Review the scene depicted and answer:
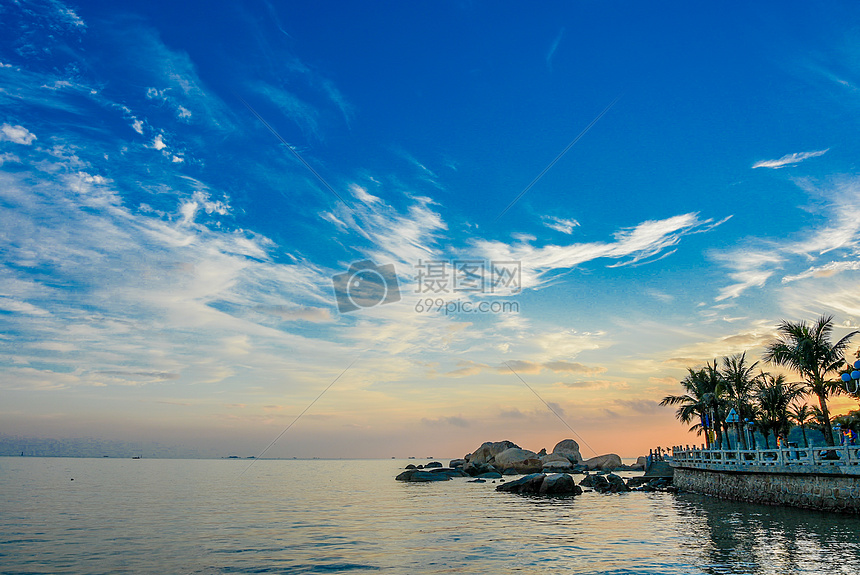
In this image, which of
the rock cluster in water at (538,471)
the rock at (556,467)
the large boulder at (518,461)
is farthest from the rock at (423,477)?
the rock at (556,467)

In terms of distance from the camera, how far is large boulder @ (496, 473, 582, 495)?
172 feet

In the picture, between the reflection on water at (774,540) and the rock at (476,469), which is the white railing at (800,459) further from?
the rock at (476,469)

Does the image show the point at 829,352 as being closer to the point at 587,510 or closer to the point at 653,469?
the point at 587,510

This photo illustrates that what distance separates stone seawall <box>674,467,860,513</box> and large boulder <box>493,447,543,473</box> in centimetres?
5482

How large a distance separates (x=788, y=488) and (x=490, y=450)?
283 ft

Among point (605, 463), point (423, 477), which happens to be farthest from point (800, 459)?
point (605, 463)

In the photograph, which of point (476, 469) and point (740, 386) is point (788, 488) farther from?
point (476, 469)

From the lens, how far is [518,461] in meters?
104

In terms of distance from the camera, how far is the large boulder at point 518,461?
101 m

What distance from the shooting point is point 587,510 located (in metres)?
40.5

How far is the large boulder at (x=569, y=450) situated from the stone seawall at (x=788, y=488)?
254 ft

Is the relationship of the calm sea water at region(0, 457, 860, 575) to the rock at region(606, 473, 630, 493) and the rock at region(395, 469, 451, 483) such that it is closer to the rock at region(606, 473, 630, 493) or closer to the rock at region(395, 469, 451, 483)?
the rock at region(606, 473, 630, 493)

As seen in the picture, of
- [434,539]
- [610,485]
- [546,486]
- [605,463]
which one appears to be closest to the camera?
[434,539]

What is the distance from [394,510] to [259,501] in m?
15.7
